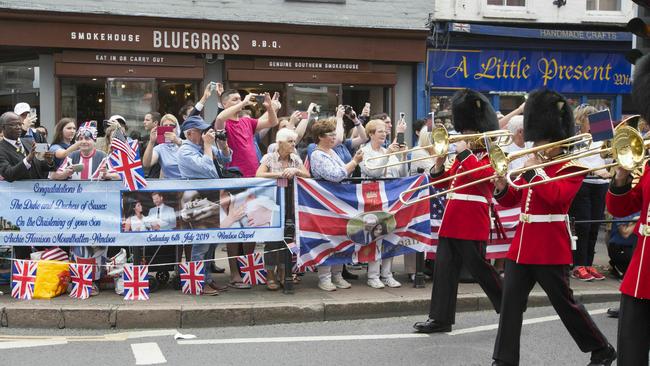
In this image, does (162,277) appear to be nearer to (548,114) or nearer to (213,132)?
(213,132)

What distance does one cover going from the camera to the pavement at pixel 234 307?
7.23 meters

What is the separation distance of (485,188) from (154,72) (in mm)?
9523

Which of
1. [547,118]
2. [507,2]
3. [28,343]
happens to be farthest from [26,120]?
[507,2]

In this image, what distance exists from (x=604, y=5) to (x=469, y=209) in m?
13.3

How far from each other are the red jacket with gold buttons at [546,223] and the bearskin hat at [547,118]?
0.29m

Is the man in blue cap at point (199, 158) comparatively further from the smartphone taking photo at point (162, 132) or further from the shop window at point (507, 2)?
the shop window at point (507, 2)

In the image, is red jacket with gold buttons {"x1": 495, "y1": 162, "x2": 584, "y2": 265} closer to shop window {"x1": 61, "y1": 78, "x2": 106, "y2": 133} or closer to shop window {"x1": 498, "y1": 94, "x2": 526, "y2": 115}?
shop window {"x1": 61, "y1": 78, "x2": 106, "y2": 133}

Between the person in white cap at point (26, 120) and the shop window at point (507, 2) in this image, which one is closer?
the person in white cap at point (26, 120)

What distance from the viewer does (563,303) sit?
18.2 feet

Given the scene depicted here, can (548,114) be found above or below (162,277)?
above

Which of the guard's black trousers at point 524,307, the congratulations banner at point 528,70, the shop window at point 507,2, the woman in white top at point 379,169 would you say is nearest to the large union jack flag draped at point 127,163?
the woman in white top at point 379,169

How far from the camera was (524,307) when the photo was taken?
554 centimetres

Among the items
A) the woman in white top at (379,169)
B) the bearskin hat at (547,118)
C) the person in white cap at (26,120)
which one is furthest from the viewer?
the person in white cap at (26,120)

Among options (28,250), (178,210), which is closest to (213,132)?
(178,210)
